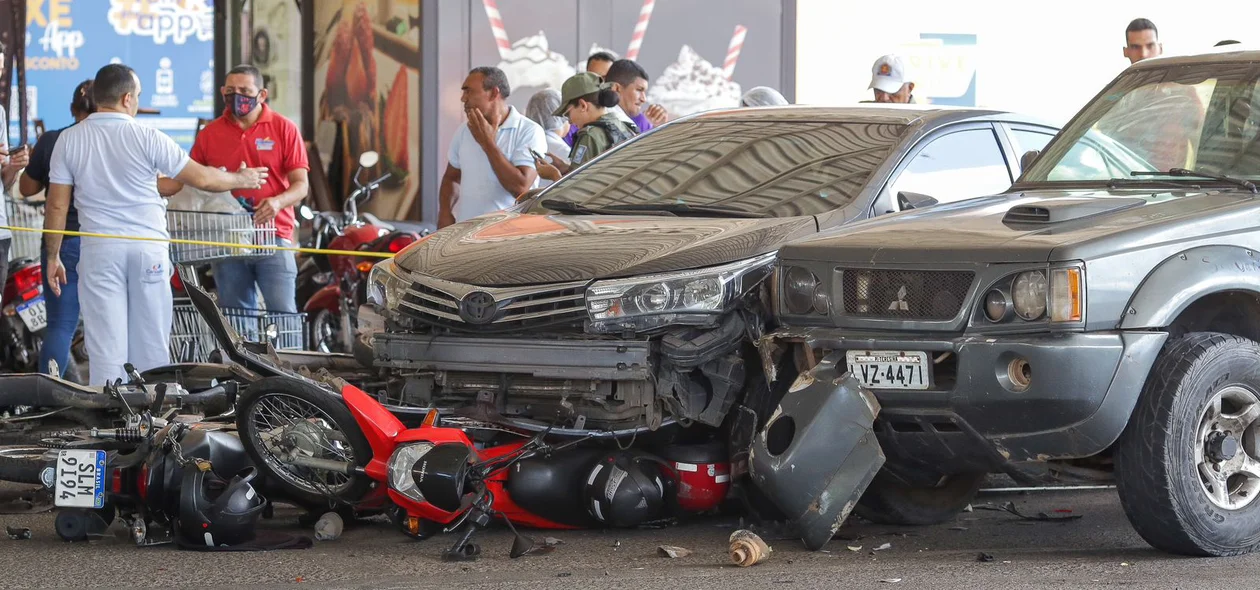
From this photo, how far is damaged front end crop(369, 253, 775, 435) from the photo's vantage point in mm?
6125

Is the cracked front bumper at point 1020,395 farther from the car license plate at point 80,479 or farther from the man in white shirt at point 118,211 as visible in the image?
the man in white shirt at point 118,211

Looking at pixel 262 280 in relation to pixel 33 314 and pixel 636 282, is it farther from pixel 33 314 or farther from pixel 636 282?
pixel 636 282

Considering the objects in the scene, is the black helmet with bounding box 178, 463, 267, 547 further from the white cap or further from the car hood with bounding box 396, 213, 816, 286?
the white cap

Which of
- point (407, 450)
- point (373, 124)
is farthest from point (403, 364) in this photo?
point (373, 124)

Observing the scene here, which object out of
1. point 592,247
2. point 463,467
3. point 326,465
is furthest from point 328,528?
point 592,247

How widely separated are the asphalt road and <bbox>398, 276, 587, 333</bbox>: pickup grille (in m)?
0.82

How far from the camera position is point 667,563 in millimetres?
5812

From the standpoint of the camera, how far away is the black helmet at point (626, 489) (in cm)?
613

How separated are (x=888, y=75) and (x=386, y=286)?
5693 mm

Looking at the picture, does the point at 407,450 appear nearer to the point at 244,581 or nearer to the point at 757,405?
the point at 244,581

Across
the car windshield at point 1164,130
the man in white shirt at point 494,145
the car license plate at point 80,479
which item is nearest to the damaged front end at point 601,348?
the car license plate at point 80,479

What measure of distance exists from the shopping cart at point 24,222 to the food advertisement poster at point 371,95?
294 centimetres

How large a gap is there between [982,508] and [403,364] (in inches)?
97.4

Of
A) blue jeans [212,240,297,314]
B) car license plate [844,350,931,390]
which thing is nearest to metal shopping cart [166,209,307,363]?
blue jeans [212,240,297,314]
